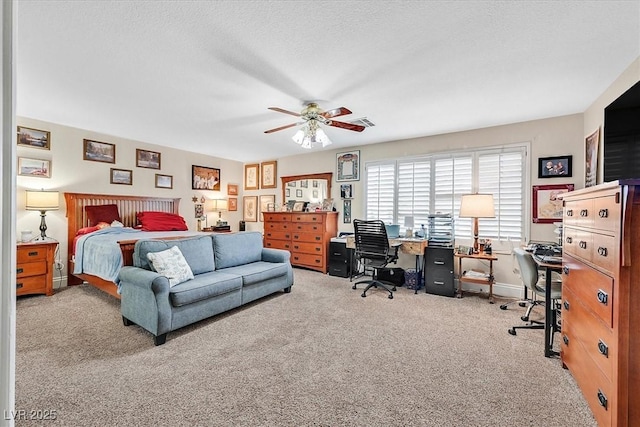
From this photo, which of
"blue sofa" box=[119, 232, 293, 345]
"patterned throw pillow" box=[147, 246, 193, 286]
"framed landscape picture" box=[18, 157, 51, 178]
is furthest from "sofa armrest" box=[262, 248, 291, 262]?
"framed landscape picture" box=[18, 157, 51, 178]

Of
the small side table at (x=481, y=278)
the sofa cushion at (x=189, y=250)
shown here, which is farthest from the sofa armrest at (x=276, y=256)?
the small side table at (x=481, y=278)

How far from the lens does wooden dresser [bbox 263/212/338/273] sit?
513 cm

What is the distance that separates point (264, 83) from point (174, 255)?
196 cm

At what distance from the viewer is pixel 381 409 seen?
1.68 metres

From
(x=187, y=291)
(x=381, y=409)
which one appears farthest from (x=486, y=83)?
(x=187, y=291)

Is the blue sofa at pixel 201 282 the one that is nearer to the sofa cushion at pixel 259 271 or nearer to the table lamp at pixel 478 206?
the sofa cushion at pixel 259 271

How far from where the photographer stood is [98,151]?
4.52 meters

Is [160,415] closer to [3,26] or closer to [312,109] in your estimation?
[3,26]

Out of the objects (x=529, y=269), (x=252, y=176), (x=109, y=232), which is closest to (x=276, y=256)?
(x=109, y=232)

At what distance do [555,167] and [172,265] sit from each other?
15.6ft

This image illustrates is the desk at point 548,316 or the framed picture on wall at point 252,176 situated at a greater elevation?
the framed picture on wall at point 252,176

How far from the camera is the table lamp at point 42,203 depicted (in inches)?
144

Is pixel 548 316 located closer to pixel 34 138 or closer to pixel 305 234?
pixel 305 234

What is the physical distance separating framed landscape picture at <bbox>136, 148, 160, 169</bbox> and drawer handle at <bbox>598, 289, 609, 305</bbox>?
6074 mm
